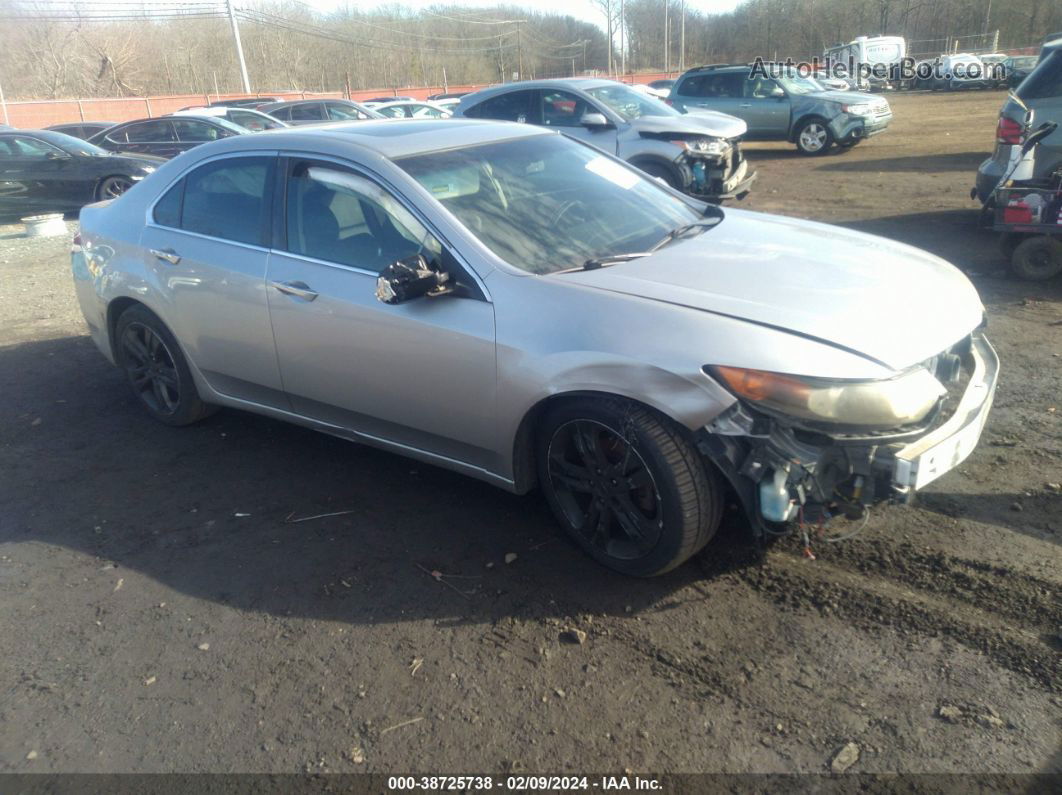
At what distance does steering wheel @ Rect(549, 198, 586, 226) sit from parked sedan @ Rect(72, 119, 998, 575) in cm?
1

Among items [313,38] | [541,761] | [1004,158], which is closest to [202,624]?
[541,761]

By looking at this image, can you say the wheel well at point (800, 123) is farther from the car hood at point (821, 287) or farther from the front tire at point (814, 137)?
the car hood at point (821, 287)

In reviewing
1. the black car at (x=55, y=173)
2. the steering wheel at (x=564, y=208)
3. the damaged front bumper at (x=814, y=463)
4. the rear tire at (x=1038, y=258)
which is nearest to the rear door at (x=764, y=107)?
the rear tire at (x=1038, y=258)

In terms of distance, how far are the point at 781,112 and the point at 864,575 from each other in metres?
15.8

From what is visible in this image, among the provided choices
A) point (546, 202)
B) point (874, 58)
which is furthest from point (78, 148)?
point (874, 58)

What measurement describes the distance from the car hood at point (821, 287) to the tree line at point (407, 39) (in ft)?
155

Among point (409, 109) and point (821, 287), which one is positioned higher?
point (821, 287)

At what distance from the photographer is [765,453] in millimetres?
2928

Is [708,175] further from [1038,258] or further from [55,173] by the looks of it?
[55,173]

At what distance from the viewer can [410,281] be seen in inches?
136

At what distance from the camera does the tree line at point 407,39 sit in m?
55.9

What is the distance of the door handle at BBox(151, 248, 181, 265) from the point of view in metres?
4.61

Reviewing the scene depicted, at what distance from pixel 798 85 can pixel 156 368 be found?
1599 cm

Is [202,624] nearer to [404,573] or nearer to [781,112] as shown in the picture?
[404,573]
